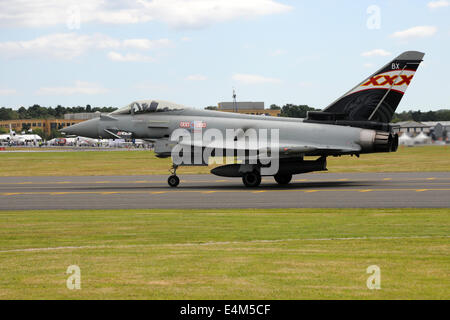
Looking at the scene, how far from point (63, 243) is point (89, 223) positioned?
143 inches

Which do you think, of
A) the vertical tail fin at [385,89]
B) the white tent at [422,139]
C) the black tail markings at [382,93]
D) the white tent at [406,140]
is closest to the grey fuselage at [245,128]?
the black tail markings at [382,93]

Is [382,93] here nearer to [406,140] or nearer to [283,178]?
[406,140]

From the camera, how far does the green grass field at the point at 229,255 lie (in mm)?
8672

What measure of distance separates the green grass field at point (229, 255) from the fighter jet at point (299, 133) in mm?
10214

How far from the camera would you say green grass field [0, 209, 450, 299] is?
28.5ft

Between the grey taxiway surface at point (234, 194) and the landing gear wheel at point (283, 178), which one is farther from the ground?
the landing gear wheel at point (283, 178)

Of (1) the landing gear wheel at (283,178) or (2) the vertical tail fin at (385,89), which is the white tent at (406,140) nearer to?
(2) the vertical tail fin at (385,89)

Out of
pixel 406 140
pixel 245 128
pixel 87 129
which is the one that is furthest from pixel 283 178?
pixel 87 129

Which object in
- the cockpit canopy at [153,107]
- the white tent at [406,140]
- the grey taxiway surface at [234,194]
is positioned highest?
the cockpit canopy at [153,107]

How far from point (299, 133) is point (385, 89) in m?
4.34

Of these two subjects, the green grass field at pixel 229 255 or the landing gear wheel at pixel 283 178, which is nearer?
the green grass field at pixel 229 255
